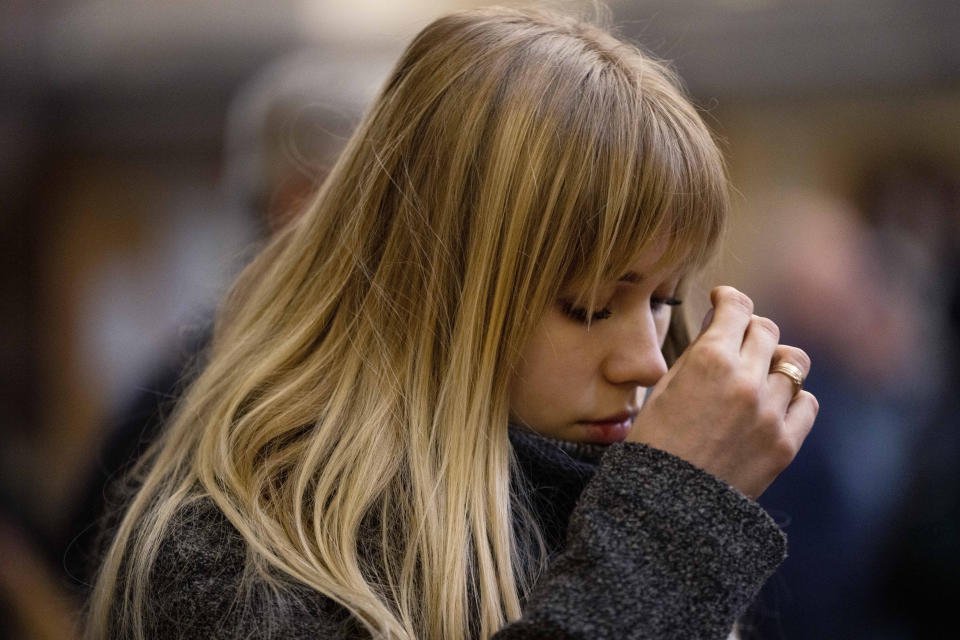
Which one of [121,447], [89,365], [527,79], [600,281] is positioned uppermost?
[527,79]

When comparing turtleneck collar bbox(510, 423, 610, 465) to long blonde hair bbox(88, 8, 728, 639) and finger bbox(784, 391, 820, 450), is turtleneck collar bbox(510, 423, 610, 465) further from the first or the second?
finger bbox(784, 391, 820, 450)

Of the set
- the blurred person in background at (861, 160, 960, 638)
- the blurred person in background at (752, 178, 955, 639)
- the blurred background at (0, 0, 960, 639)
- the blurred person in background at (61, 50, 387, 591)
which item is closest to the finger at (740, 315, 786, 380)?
the blurred background at (0, 0, 960, 639)

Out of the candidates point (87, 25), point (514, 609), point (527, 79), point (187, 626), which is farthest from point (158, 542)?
point (87, 25)

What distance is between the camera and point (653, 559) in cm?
78

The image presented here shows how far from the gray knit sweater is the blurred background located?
1.76ft

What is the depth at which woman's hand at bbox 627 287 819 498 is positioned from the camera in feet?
2.79

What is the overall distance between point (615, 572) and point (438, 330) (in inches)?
13.8

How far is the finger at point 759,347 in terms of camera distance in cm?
90

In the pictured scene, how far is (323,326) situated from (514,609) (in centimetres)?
40

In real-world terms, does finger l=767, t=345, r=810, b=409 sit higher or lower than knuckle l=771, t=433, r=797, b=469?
higher

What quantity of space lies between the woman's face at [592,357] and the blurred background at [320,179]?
0.33 metres

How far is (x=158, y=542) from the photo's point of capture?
87 cm

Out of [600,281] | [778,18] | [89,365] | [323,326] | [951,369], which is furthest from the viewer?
[89,365]

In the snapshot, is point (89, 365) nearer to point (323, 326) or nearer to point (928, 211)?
point (323, 326)
